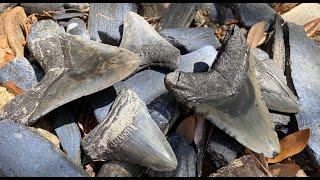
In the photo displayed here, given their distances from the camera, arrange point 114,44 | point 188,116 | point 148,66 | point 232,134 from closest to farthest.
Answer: point 232,134
point 188,116
point 148,66
point 114,44

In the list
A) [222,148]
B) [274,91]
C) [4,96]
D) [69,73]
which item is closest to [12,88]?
[4,96]

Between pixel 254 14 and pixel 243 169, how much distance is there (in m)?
0.64

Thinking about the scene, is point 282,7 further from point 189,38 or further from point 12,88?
point 12,88

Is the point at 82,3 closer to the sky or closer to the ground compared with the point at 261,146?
closer to the sky

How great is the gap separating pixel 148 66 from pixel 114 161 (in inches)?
13.3

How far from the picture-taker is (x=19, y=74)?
61.6 inches

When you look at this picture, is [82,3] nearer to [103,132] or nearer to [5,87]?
[5,87]

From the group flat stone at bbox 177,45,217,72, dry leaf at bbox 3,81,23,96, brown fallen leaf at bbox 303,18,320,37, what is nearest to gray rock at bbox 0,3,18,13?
dry leaf at bbox 3,81,23,96

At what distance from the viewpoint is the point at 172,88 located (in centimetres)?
137

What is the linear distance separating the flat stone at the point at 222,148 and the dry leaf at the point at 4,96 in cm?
59

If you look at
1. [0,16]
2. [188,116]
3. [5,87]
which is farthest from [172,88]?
[0,16]

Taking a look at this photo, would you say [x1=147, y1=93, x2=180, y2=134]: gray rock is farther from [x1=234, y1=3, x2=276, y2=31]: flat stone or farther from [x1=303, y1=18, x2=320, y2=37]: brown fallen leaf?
[x1=303, y1=18, x2=320, y2=37]: brown fallen leaf

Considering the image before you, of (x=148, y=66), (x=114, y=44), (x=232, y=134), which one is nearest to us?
(x=232, y=134)

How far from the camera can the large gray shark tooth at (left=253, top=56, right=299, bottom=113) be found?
1.49m
